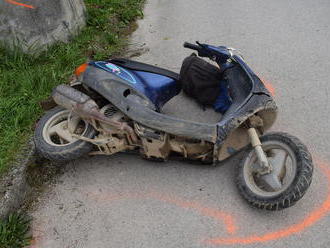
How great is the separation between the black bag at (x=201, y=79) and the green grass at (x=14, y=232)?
1.76m

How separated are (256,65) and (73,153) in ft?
7.47

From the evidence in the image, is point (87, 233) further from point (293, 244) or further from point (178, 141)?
point (293, 244)

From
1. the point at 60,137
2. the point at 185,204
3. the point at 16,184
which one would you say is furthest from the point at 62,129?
the point at 185,204

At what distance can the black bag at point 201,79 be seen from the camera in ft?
11.6

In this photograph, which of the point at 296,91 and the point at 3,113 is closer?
the point at 3,113

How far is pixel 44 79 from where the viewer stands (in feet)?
12.9

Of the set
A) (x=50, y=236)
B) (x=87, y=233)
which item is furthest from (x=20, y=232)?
(x=87, y=233)

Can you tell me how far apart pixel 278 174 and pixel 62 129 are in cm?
168

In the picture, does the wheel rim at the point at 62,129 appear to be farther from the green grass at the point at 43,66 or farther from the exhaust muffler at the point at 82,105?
the green grass at the point at 43,66

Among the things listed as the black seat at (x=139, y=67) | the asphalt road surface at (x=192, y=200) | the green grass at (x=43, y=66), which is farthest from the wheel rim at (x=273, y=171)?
the green grass at (x=43, y=66)

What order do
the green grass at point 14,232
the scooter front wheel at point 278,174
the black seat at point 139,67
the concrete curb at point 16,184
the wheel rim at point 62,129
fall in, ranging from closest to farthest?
the scooter front wheel at point 278,174, the green grass at point 14,232, the concrete curb at point 16,184, the wheel rim at point 62,129, the black seat at point 139,67

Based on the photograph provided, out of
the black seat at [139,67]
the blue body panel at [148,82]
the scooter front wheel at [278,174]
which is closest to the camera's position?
the scooter front wheel at [278,174]

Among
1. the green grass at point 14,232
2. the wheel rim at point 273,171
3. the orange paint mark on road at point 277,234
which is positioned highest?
the wheel rim at point 273,171

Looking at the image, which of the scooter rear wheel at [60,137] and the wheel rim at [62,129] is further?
the wheel rim at [62,129]
